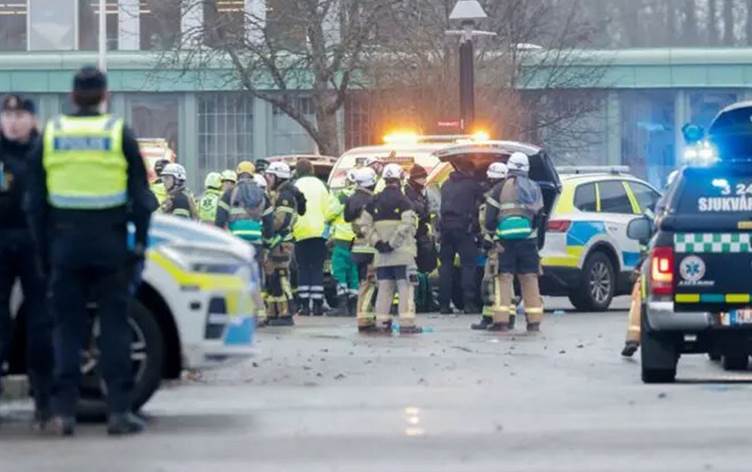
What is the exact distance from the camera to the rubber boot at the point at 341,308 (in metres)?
24.1

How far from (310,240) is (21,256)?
12467 millimetres

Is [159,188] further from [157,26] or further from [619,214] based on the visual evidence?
[157,26]

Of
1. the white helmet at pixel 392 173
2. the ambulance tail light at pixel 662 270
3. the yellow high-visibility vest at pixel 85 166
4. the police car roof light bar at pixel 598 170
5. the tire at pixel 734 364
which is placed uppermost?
the police car roof light bar at pixel 598 170

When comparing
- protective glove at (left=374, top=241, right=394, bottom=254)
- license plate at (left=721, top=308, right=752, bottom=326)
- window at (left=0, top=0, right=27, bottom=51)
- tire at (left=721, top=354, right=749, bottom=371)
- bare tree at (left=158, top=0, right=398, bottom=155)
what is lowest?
tire at (left=721, top=354, right=749, bottom=371)

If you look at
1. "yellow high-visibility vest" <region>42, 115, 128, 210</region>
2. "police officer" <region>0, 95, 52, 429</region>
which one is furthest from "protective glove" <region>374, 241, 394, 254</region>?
"yellow high-visibility vest" <region>42, 115, 128, 210</region>

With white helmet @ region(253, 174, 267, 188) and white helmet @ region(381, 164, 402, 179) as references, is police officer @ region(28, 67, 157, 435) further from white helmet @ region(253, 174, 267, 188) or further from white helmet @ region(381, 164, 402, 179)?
white helmet @ region(253, 174, 267, 188)

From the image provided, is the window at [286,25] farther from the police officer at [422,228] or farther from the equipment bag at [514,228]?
the equipment bag at [514,228]

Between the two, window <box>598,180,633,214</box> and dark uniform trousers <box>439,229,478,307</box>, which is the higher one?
window <box>598,180,633,214</box>

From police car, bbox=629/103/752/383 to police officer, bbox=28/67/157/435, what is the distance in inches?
196

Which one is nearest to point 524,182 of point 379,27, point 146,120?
point 379,27

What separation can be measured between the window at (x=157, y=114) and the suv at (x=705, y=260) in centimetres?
3955

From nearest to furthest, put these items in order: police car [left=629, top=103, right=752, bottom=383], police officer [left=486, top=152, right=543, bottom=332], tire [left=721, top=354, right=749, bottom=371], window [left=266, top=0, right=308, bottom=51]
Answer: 1. police car [left=629, top=103, right=752, bottom=383]
2. tire [left=721, top=354, right=749, bottom=371]
3. police officer [left=486, top=152, right=543, bottom=332]
4. window [left=266, top=0, right=308, bottom=51]

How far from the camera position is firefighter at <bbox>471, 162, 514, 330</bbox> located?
20625mm

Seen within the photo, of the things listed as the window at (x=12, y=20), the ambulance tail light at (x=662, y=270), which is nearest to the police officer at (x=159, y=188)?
the ambulance tail light at (x=662, y=270)
